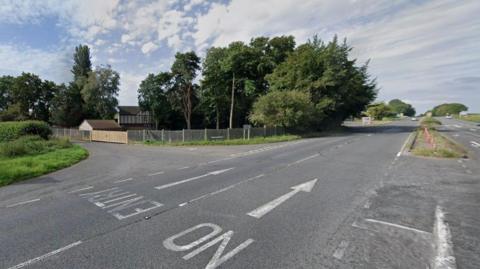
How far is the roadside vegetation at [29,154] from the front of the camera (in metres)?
9.20

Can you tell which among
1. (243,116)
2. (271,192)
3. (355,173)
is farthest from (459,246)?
(243,116)

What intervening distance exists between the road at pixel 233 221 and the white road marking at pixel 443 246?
0.29 ft

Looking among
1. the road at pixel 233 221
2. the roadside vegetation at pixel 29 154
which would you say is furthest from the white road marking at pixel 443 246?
the roadside vegetation at pixel 29 154

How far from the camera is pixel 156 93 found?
146 feet

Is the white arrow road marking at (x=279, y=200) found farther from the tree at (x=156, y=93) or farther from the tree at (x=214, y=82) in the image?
the tree at (x=156, y=93)

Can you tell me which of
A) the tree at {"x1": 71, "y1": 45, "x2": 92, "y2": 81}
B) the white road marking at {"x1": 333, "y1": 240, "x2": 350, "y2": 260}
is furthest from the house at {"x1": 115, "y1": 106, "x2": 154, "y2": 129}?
the white road marking at {"x1": 333, "y1": 240, "x2": 350, "y2": 260}

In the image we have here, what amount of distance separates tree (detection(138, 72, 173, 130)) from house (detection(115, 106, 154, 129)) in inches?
329

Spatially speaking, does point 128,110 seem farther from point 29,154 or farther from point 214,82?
point 29,154

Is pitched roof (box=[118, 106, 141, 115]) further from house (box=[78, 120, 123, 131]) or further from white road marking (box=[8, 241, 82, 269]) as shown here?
white road marking (box=[8, 241, 82, 269])

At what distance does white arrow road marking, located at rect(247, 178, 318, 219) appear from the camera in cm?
477

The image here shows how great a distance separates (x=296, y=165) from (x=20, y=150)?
16401 millimetres

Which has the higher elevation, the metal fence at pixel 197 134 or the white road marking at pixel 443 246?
the metal fence at pixel 197 134

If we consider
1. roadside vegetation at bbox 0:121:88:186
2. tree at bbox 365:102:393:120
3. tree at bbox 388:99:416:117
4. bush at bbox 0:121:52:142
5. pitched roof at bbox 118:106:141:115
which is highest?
tree at bbox 388:99:416:117

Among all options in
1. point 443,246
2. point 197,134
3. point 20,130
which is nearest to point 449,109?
point 197,134
